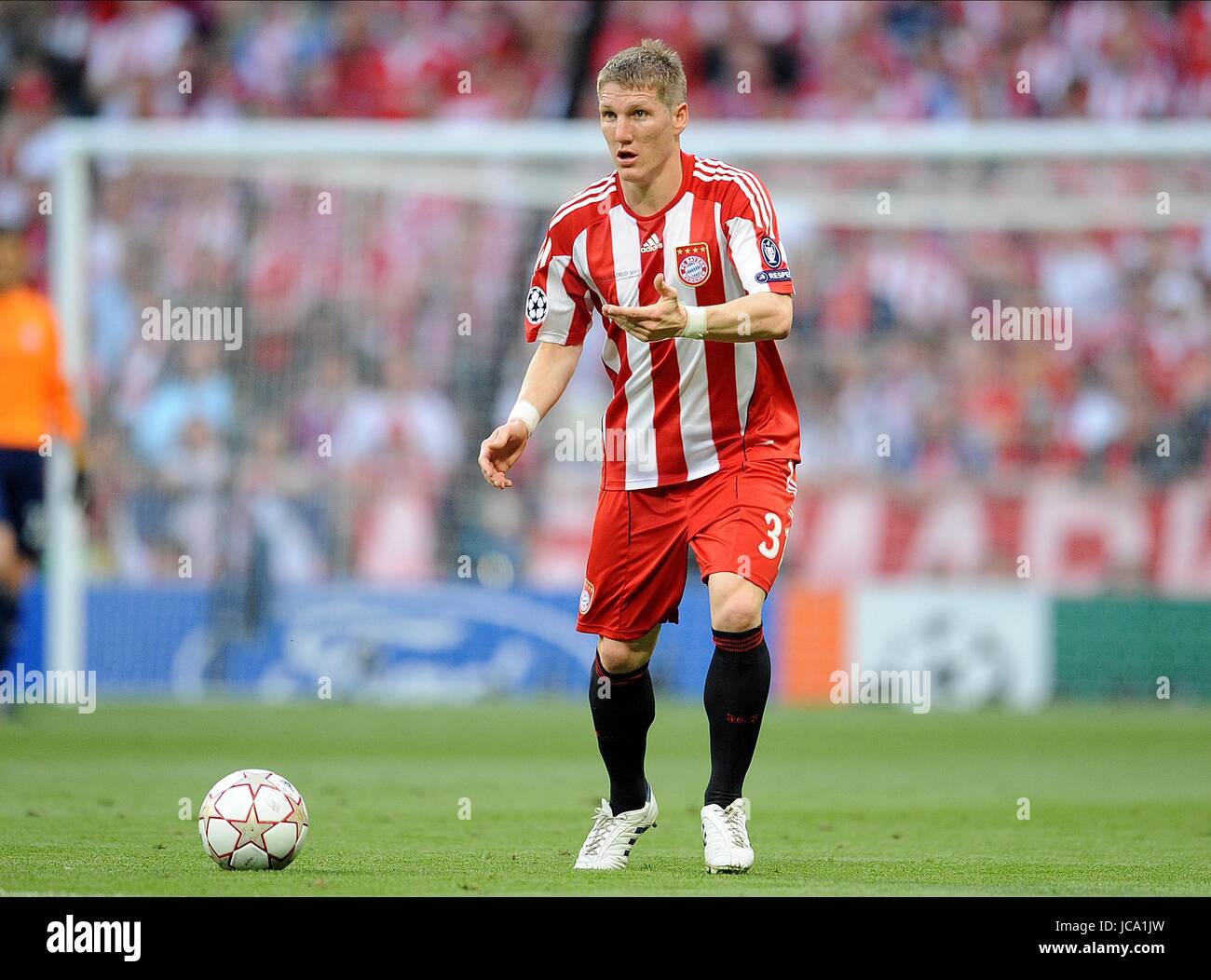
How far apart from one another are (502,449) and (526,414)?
19cm

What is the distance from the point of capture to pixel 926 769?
9992 mm

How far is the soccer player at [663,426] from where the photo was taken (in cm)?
589

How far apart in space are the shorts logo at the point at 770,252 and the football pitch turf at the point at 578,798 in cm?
185

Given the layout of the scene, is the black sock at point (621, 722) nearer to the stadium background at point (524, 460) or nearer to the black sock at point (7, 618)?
the black sock at point (7, 618)

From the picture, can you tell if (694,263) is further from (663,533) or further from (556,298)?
(663,533)

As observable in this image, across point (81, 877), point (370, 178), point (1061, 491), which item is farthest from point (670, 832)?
point (370, 178)

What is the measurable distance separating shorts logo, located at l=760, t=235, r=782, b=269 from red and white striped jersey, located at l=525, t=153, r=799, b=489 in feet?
0.14

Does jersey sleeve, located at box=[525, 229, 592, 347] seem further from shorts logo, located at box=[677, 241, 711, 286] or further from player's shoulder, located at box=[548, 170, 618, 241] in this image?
shorts logo, located at box=[677, 241, 711, 286]

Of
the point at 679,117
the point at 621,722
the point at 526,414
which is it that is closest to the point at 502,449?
the point at 526,414

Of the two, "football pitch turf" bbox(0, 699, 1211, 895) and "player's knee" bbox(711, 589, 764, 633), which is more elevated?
"player's knee" bbox(711, 589, 764, 633)

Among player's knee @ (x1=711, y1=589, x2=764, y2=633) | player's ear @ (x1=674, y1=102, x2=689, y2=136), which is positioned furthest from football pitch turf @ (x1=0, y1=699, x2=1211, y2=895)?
player's ear @ (x1=674, y1=102, x2=689, y2=136)

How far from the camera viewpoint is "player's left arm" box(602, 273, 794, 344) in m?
5.36

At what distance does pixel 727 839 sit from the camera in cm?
570
